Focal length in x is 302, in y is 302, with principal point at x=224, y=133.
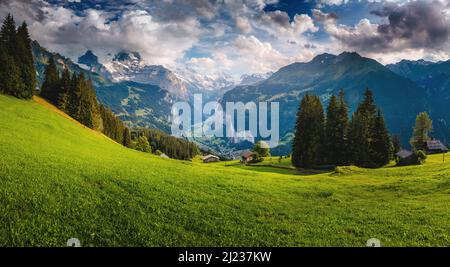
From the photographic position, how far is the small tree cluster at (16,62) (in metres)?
72.4

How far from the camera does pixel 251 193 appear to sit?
28172mm

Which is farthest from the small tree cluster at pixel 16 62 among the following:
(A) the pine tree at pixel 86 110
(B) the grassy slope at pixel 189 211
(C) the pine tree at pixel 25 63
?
(B) the grassy slope at pixel 189 211

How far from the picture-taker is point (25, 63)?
272 feet

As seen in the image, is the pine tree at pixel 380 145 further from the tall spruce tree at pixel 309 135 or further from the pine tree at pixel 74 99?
the pine tree at pixel 74 99

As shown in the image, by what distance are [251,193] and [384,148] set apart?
66855mm

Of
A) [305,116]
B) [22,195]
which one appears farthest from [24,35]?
[22,195]

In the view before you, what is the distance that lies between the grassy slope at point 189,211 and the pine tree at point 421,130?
87.8m

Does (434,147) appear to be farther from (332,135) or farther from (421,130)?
(332,135)

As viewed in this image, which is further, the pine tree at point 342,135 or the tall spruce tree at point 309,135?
the tall spruce tree at point 309,135

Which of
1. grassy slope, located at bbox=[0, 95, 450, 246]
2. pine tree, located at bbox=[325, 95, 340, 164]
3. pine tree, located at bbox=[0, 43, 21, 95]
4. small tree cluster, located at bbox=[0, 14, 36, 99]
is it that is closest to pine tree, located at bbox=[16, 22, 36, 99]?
small tree cluster, located at bbox=[0, 14, 36, 99]

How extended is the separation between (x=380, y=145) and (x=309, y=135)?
18722 millimetres

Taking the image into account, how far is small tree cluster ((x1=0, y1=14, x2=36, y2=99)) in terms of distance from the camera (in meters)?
72.4

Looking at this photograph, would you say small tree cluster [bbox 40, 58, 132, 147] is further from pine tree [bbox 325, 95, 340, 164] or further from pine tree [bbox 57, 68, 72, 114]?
pine tree [bbox 325, 95, 340, 164]

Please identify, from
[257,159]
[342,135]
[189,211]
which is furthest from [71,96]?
[189,211]
